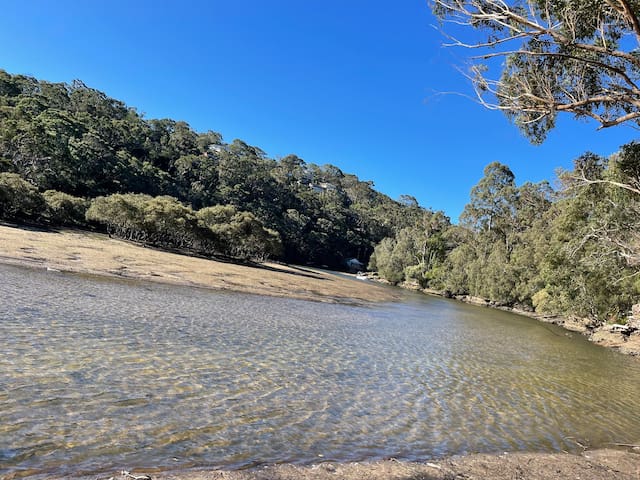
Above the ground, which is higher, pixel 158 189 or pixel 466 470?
pixel 158 189

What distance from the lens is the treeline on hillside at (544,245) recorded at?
17.5m

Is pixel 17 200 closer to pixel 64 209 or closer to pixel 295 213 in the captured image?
pixel 64 209

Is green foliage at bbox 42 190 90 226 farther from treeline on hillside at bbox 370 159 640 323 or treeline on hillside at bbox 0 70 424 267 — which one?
treeline on hillside at bbox 370 159 640 323

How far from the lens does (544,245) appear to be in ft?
145

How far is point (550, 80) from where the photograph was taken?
1191 centimetres

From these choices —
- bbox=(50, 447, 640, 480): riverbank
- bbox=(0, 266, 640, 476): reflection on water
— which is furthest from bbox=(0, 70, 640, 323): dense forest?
bbox=(50, 447, 640, 480): riverbank

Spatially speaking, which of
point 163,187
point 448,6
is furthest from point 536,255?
point 163,187

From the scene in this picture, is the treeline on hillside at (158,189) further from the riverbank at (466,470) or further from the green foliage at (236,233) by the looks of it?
the riverbank at (466,470)

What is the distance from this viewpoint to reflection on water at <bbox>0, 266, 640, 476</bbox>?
4.79 meters

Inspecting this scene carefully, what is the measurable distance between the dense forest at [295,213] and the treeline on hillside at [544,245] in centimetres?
14

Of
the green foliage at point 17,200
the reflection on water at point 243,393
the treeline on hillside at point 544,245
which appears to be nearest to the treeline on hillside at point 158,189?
the green foliage at point 17,200

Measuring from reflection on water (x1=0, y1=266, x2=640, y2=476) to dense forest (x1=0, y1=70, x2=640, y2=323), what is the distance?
21.9ft

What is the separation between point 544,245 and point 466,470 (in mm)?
45202

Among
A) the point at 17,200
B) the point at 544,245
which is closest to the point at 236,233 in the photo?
the point at 17,200
